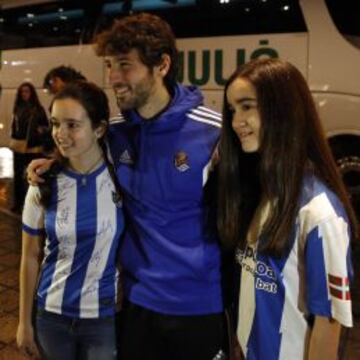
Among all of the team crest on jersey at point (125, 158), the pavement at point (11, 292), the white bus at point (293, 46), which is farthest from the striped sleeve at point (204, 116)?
the white bus at point (293, 46)

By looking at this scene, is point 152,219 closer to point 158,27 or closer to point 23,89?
point 158,27

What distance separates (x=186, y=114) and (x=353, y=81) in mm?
4064

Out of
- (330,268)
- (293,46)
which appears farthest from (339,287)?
(293,46)

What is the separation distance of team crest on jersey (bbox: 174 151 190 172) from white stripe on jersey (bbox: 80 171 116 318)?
11.0 inches

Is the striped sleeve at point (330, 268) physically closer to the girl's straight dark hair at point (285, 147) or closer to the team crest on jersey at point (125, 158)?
the girl's straight dark hair at point (285, 147)

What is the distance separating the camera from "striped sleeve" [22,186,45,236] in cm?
205

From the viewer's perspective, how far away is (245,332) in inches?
68.6

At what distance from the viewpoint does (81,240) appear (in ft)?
6.54

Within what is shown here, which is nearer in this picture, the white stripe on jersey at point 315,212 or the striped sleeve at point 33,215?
the white stripe on jersey at point 315,212

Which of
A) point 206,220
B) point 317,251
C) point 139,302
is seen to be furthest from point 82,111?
point 317,251

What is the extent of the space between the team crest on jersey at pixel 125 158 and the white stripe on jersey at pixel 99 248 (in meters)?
0.09

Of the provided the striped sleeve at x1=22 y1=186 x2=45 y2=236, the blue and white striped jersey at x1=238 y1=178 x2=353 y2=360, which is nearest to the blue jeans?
the striped sleeve at x1=22 y1=186 x2=45 y2=236

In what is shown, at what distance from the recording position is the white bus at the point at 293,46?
5.65m

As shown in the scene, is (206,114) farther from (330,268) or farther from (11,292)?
(11,292)
